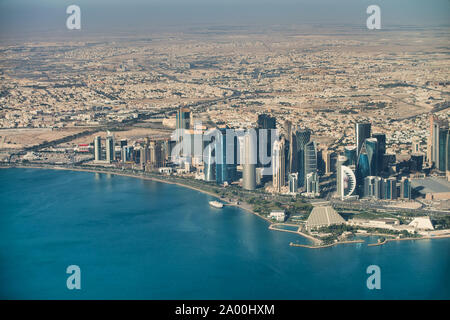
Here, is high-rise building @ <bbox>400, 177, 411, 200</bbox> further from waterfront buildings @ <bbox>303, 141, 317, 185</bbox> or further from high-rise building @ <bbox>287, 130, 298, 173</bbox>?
high-rise building @ <bbox>287, 130, 298, 173</bbox>

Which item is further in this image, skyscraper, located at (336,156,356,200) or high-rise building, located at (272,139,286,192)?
high-rise building, located at (272,139,286,192)

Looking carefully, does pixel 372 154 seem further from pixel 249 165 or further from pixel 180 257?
pixel 180 257

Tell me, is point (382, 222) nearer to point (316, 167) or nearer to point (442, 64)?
point (316, 167)

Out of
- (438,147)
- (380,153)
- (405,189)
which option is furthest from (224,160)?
(438,147)

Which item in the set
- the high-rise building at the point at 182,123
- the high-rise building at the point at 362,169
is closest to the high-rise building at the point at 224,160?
the high-rise building at the point at 362,169

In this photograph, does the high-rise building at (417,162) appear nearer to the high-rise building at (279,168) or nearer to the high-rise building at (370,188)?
the high-rise building at (370,188)

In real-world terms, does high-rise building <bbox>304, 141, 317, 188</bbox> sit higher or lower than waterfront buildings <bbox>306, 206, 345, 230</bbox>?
higher

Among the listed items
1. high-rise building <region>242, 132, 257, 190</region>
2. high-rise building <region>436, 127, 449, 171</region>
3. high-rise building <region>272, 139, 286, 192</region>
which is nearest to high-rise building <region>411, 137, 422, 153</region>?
high-rise building <region>436, 127, 449, 171</region>

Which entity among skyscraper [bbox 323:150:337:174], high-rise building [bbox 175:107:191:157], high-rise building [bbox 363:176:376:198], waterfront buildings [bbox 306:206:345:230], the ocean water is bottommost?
the ocean water

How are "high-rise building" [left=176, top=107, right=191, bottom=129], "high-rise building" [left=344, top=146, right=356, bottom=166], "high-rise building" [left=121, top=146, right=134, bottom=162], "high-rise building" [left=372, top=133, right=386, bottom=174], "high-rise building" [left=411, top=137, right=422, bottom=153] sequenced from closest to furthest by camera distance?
1. "high-rise building" [left=344, top=146, right=356, bottom=166]
2. "high-rise building" [left=372, top=133, right=386, bottom=174]
3. "high-rise building" [left=411, top=137, right=422, bottom=153]
4. "high-rise building" [left=121, top=146, right=134, bottom=162]
5. "high-rise building" [left=176, top=107, right=191, bottom=129]
